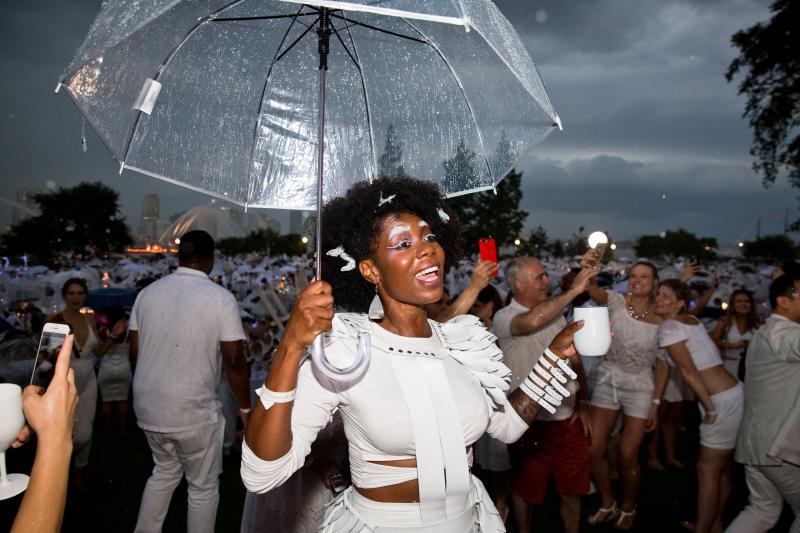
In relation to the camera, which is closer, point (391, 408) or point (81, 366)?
point (391, 408)

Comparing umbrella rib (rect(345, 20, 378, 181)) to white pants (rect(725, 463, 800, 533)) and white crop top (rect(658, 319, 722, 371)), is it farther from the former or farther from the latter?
white pants (rect(725, 463, 800, 533))

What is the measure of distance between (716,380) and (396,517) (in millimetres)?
3454

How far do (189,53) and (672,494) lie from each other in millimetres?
5707

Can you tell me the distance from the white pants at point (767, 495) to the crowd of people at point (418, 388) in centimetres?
1

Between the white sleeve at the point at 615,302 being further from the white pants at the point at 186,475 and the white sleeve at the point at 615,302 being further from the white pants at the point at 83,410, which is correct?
the white pants at the point at 83,410

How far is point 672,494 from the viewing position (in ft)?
18.2

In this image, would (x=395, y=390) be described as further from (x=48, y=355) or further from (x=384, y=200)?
(x=48, y=355)

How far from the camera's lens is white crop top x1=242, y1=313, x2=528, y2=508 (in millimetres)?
1903

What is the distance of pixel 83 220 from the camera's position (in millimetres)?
50188

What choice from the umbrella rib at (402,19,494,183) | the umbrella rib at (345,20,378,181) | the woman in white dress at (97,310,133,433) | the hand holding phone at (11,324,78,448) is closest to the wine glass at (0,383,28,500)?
the hand holding phone at (11,324,78,448)

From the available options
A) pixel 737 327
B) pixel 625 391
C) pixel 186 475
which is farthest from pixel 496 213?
pixel 186 475

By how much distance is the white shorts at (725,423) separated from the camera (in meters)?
4.20

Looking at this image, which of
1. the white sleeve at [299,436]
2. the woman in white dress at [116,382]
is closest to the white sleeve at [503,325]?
the white sleeve at [299,436]

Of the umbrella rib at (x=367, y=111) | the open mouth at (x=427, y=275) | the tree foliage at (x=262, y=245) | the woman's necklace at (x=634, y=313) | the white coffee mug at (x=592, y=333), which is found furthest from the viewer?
the tree foliage at (x=262, y=245)
